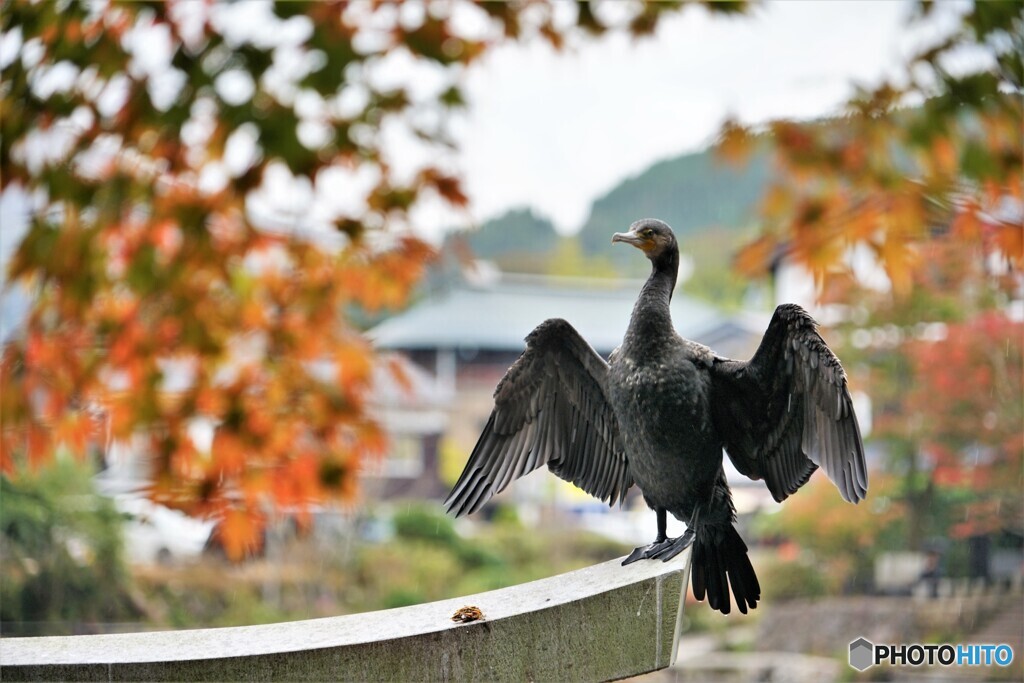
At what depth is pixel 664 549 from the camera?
1.96 metres

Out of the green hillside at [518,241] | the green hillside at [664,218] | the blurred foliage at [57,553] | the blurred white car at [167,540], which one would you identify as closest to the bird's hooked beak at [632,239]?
the blurred foliage at [57,553]

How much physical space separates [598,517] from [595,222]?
2.33m

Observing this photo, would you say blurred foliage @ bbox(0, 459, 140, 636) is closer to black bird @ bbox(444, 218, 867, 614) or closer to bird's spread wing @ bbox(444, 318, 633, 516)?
bird's spread wing @ bbox(444, 318, 633, 516)

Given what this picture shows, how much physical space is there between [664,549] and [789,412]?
1.12 ft

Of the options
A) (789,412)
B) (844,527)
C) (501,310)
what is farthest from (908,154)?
(501,310)

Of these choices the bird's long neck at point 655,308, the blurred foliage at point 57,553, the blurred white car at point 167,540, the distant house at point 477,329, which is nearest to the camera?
the bird's long neck at point 655,308

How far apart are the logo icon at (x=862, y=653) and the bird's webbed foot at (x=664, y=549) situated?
29.2 inches

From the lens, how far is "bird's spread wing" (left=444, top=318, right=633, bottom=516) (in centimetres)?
209

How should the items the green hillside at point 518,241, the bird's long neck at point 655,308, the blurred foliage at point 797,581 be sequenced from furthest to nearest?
the green hillside at point 518,241 → the blurred foliage at point 797,581 → the bird's long neck at point 655,308

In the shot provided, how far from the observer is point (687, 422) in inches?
74.2

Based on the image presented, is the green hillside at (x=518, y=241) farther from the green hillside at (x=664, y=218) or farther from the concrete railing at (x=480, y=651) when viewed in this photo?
the concrete railing at (x=480, y=651)

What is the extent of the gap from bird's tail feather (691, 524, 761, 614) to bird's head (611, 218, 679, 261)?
517 millimetres

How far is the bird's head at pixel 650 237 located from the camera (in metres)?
1.88

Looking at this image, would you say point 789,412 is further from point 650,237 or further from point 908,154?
point 908,154
